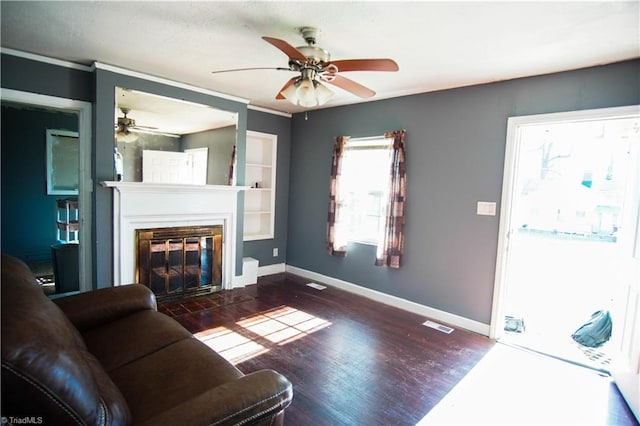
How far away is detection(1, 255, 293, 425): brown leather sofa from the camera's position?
2.82ft

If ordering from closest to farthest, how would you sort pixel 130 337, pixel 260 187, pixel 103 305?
pixel 130 337 < pixel 103 305 < pixel 260 187

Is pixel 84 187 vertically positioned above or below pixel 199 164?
below

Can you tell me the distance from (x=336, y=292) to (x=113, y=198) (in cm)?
272

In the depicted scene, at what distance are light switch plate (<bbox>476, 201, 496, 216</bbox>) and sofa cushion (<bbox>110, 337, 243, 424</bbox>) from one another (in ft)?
8.79

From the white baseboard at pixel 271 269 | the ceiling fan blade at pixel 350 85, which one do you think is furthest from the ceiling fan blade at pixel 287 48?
the white baseboard at pixel 271 269

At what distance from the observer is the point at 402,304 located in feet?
12.5

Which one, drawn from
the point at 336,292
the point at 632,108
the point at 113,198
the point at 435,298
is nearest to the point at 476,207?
the point at 435,298

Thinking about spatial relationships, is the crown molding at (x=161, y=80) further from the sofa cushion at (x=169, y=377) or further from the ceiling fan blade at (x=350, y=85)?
the sofa cushion at (x=169, y=377)

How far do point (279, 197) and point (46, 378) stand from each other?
13.8 ft

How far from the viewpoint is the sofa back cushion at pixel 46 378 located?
83cm

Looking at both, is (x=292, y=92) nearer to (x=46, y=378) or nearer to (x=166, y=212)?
(x=46, y=378)

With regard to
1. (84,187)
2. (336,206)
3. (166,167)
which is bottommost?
(336,206)

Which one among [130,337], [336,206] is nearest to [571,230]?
[336,206]

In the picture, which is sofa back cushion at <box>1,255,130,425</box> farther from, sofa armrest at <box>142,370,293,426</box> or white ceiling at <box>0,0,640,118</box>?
white ceiling at <box>0,0,640,118</box>
